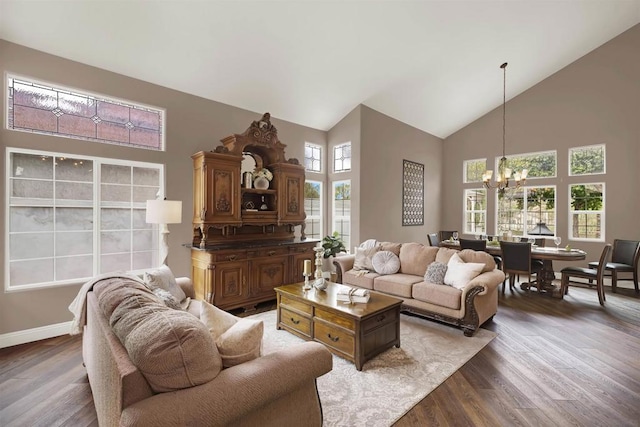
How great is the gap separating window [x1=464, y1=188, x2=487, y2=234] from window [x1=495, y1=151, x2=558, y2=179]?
936mm

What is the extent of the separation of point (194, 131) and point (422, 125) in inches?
208

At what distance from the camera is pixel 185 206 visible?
4.37m

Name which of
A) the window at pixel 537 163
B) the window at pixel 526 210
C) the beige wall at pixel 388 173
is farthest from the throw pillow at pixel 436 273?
the window at pixel 537 163

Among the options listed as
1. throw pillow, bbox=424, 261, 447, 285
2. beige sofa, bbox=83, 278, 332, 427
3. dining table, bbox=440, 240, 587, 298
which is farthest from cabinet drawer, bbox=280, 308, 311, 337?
dining table, bbox=440, 240, 587, 298

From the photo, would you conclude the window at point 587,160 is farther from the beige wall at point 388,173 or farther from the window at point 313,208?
the window at point 313,208

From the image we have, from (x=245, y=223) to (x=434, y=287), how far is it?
2799 mm

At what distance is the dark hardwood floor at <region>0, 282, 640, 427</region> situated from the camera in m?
2.06

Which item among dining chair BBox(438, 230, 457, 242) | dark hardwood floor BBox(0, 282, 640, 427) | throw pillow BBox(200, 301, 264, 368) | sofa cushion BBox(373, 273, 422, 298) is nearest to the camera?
throw pillow BBox(200, 301, 264, 368)

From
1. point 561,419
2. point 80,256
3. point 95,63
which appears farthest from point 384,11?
point 80,256

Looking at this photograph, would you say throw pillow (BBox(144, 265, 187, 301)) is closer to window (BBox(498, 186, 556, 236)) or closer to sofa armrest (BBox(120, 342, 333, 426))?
sofa armrest (BBox(120, 342, 333, 426))

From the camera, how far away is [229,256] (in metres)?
4.00

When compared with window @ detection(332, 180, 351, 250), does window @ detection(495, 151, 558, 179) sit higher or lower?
higher

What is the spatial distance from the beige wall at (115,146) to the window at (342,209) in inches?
80.1

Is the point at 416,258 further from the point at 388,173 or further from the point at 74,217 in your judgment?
the point at 74,217
